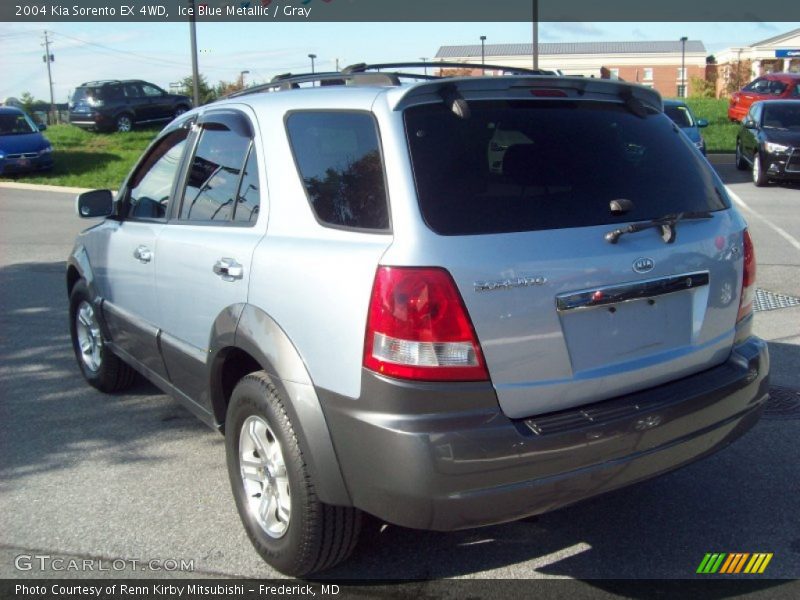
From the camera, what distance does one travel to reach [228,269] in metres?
3.64

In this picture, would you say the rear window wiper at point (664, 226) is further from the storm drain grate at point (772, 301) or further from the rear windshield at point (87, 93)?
the rear windshield at point (87, 93)

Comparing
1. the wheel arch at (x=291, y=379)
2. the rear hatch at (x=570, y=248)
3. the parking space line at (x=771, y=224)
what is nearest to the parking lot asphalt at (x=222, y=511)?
the wheel arch at (x=291, y=379)

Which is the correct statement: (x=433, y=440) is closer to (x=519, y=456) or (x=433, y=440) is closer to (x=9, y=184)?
(x=519, y=456)

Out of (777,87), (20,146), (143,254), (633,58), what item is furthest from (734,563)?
(633,58)

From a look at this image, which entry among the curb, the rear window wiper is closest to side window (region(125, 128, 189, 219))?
the rear window wiper

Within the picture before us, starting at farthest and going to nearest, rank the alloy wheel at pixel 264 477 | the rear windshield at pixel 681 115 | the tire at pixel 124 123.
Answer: the tire at pixel 124 123, the rear windshield at pixel 681 115, the alloy wheel at pixel 264 477

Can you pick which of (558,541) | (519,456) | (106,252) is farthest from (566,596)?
(106,252)

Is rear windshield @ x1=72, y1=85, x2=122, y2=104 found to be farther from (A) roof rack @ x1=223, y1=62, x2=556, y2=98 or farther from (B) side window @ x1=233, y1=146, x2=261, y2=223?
(B) side window @ x1=233, y1=146, x2=261, y2=223

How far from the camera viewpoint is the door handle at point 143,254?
4.48 meters

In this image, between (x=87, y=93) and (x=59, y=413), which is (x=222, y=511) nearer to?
(x=59, y=413)

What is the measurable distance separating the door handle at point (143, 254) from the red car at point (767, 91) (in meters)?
24.6

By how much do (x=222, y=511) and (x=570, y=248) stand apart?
84.7 inches

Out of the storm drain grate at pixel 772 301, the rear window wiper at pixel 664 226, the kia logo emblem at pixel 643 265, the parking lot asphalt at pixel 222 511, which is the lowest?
the parking lot asphalt at pixel 222 511

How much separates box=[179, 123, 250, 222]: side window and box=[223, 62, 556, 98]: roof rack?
27 centimetres
